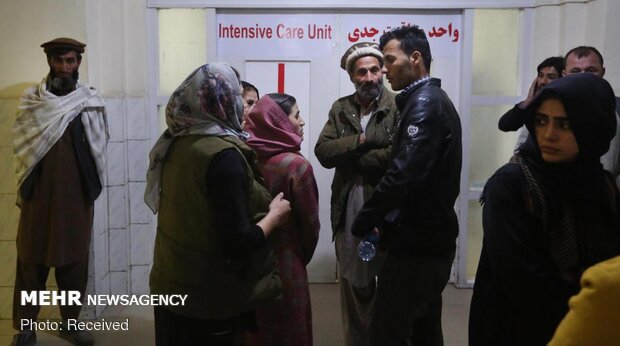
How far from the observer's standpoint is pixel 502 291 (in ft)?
5.48

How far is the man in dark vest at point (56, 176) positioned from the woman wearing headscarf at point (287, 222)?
1.36m

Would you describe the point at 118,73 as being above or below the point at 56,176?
above

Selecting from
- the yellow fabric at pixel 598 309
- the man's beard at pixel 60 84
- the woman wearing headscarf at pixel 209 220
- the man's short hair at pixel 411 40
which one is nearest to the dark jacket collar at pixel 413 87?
the man's short hair at pixel 411 40

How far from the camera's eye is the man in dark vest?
125 inches

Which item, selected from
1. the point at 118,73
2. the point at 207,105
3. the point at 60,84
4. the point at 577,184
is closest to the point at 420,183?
the point at 577,184

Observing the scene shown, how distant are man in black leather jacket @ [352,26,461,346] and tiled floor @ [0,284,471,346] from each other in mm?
1001

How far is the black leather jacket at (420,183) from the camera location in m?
2.27

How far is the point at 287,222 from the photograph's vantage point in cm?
235

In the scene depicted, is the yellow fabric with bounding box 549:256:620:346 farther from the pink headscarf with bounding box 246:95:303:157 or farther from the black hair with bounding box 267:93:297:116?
the black hair with bounding box 267:93:297:116

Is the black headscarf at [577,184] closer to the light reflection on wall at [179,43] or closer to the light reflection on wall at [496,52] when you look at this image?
the light reflection on wall at [496,52]

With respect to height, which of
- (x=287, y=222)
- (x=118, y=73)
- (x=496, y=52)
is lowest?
(x=287, y=222)

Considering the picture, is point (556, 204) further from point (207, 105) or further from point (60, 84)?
point (60, 84)

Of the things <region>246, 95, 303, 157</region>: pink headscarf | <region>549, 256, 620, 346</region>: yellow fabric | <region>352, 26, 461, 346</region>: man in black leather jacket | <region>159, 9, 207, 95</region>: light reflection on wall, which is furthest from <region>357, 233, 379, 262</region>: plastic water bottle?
<region>159, 9, 207, 95</region>: light reflection on wall

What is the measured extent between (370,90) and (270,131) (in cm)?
88
